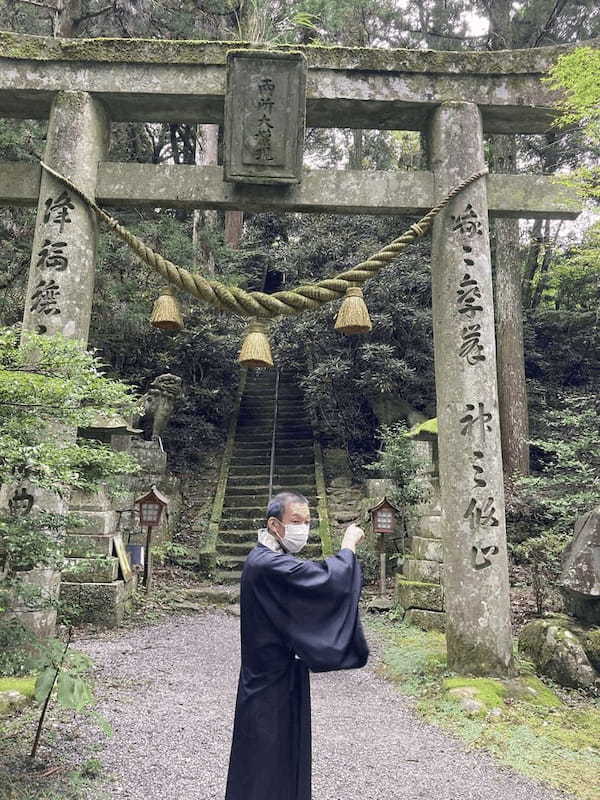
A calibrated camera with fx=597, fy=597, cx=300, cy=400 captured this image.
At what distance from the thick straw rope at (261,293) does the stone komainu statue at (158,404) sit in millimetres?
5934

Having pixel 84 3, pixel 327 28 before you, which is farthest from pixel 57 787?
pixel 327 28

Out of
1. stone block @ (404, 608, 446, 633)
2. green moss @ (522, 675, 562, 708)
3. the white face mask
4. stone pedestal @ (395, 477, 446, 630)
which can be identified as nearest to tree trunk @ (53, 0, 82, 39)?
stone pedestal @ (395, 477, 446, 630)

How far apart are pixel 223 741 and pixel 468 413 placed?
10.7ft

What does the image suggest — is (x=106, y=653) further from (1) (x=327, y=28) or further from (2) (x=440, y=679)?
(1) (x=327, y=28)

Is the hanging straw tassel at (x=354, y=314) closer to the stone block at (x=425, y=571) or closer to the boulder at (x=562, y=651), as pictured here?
the boulder at (x=562, y=651)

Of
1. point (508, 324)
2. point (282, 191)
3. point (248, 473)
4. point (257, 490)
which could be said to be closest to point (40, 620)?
point (282, 191)

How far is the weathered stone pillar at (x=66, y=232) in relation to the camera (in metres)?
5.36

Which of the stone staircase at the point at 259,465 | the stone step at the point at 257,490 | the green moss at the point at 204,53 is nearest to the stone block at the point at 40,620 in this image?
the stone staircase at the point at 259,465

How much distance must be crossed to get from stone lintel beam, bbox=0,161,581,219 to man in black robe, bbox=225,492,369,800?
3.79 meters

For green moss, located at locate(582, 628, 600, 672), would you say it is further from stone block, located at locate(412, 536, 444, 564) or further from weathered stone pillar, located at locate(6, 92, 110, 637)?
weathered stone pillar, located at locate(6, 92, 110, 637)

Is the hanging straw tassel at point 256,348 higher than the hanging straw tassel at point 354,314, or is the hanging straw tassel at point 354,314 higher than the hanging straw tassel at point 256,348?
the hanging straw tassel at point 354,314

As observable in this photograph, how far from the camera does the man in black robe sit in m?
2.53

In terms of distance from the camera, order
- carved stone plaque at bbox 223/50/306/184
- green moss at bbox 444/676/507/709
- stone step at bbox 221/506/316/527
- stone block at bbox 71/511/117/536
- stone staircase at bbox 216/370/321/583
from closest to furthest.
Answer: green moss at bbox 444/676/507/709, carved stone plaque at bbox 223/50/306/184, stone block at bbox 71/511/117/536, stone staircase at bbox 216/370/321/583, stone step at bbox 221/506/316/527

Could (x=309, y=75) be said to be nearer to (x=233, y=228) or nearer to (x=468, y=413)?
(x=468, y=413)
